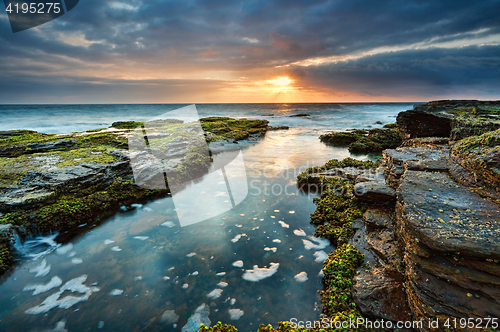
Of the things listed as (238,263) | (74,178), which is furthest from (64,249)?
(238,263)

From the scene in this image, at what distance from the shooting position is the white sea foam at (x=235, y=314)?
15.0 feet

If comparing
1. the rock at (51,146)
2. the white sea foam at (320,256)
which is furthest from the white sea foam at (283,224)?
the rock at (51,146)

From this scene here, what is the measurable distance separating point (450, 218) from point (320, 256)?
134 inches

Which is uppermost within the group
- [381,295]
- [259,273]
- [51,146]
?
[51,146]

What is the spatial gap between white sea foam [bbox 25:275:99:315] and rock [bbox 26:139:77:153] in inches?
416

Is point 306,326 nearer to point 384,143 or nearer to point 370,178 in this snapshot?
point 370,178

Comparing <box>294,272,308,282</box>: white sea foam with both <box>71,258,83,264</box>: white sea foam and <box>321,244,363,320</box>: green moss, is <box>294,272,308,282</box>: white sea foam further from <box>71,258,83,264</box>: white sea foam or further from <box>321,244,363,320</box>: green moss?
<box>71,258,83,264</box>: white sea foam

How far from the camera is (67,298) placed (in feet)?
16.1

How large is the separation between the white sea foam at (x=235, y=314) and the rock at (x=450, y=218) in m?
4.02

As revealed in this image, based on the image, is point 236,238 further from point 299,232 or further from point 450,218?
point 450,218

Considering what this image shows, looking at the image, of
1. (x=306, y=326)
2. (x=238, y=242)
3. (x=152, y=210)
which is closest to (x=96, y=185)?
(x=152, y=210)

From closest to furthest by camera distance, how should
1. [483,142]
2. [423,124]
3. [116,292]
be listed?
[483,142] → [116,292] → [423,124]

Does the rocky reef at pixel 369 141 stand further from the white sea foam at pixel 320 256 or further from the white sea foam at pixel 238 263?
the white sea foam at pixel 238 263

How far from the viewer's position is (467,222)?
3.60 m
